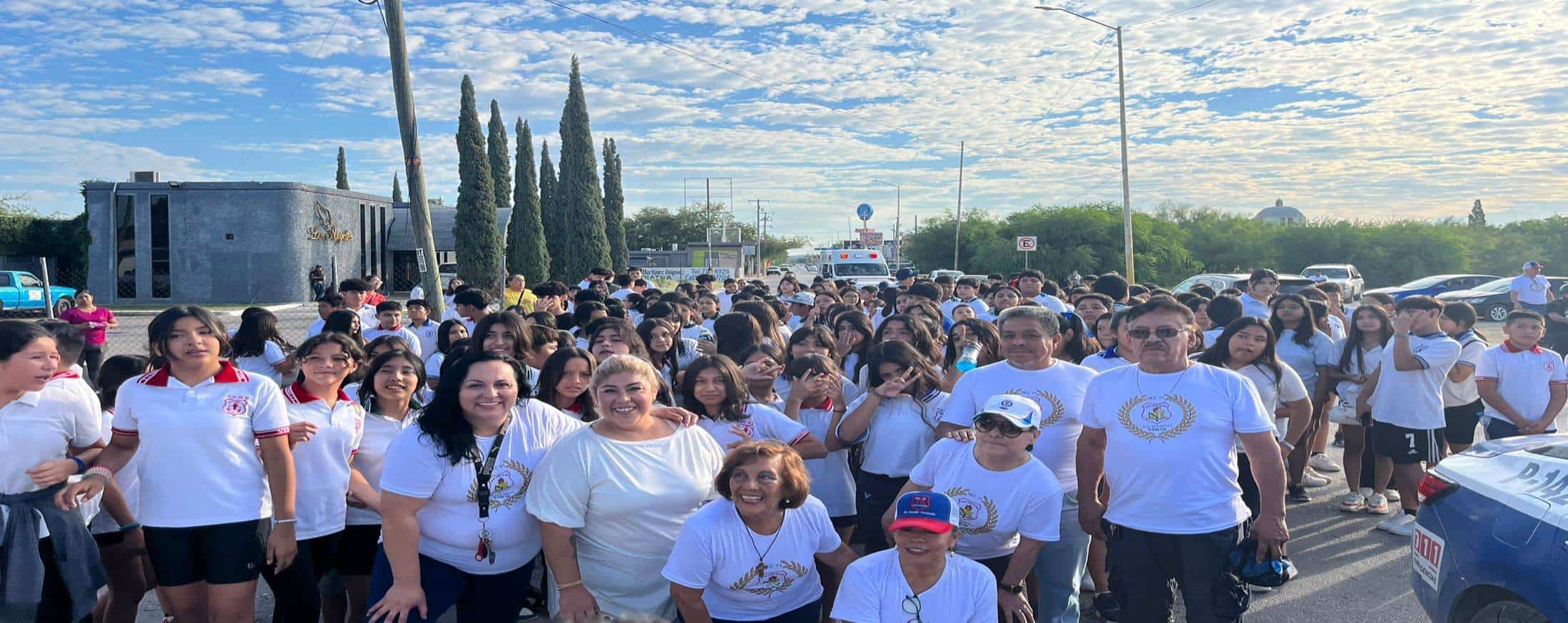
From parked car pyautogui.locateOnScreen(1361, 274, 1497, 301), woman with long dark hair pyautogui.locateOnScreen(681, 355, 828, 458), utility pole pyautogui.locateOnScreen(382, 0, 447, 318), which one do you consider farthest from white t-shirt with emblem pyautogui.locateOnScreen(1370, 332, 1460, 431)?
parked car pyautogui.locateOnScreen(1361, 274, 1497, 301)

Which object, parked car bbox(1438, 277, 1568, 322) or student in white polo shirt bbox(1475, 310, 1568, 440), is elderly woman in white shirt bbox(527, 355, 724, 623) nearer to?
student in white polo shirt bbox(1475, 310, 1568, 440)

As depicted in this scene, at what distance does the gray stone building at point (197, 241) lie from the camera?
31.8 meters

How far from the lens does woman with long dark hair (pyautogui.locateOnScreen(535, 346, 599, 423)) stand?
165 inches

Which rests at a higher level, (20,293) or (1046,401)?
(20,293)

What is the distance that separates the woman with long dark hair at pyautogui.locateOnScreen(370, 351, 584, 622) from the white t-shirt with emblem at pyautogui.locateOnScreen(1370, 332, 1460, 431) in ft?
18.2

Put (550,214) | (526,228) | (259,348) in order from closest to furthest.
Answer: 1. (259,348)
2. (526,228)
3. (550,214)

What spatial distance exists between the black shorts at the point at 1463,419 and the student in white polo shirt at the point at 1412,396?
37cm

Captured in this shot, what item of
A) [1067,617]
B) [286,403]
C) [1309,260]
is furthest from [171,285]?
[1309,260]

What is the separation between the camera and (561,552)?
129 inches

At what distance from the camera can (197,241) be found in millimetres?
31891

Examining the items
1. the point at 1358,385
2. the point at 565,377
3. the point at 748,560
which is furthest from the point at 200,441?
the point at 1358,385

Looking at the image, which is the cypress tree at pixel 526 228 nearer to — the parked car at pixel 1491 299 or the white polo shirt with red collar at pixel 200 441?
the parked car at pixel 1491 299

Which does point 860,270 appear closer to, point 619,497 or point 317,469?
point 317,469

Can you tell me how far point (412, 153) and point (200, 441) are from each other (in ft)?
26.0
